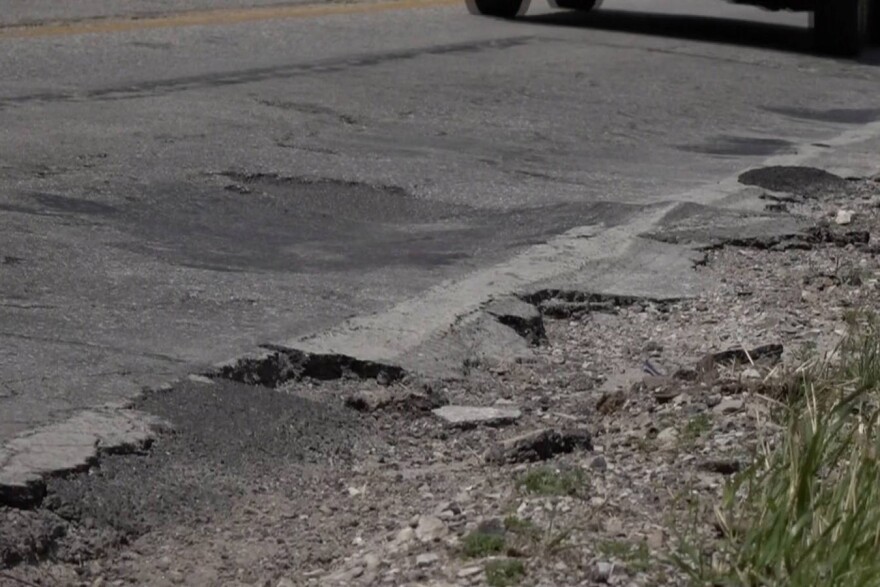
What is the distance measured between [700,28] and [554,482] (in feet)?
36.1

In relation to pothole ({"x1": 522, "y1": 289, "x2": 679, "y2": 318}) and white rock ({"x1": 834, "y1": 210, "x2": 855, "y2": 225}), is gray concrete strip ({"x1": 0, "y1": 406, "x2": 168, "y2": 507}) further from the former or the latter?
white rock ({"x1": 834, "y1": 210, "x2": 855, "y2": 225})

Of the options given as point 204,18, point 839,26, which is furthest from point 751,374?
point 839,26

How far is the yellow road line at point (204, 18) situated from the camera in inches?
396

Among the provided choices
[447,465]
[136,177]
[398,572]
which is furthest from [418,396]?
[136,177]

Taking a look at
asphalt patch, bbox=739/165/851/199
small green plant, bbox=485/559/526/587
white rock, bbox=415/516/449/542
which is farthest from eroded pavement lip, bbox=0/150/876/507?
small green plant, bbox=485/559/526/587

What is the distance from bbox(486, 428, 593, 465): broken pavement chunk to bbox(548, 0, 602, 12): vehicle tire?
11293 mm

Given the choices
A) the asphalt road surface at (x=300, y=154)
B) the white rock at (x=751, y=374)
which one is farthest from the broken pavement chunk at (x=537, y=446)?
the asphalt road surface at (x=300, y=154)

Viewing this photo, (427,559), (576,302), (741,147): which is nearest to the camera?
(427,559)

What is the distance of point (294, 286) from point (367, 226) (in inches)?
39.2

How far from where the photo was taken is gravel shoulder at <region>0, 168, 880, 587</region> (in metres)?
2.86

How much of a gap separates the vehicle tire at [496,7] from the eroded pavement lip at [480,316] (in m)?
7.28

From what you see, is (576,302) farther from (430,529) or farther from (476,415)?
(430,529)

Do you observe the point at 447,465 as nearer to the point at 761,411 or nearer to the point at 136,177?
the point at 761,411

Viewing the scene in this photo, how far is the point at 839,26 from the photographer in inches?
489
